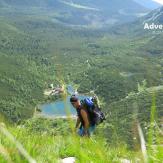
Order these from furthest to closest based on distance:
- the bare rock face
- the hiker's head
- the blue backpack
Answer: the blue backpack
the hiker's head
the bare rock face

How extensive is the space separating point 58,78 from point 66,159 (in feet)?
8.39

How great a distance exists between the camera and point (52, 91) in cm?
315

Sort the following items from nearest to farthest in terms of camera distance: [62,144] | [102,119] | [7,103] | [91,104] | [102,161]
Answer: [102,161] < [62,144] < [91,104] < [102,119] < [7,103]

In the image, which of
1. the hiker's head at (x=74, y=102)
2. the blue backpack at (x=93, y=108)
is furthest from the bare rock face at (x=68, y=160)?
the blue backpack at (x=93, y=108)

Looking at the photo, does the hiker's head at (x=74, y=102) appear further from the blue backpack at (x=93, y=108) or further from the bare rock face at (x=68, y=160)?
A: the bare rock face at (x=68, y=160)

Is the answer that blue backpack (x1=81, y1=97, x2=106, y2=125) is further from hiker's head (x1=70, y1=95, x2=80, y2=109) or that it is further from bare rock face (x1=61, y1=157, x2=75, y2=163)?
bare rock face (x1=61, y1=157, x2=75, y2=163)

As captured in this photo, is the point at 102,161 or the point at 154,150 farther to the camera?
the point at 102,161

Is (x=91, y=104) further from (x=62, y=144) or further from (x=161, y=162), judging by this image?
(x=161, y=162)

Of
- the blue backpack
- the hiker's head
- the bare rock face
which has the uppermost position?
the bare rock face

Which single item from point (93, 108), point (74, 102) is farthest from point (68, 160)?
point (93, 108)

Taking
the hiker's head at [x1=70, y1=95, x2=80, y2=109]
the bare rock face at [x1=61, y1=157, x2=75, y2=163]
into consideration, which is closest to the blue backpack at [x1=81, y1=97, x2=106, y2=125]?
the hiker's head at [x1=70, y1=95, x2=80, y2=109]

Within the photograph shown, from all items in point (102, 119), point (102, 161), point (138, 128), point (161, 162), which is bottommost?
point (102, 119)

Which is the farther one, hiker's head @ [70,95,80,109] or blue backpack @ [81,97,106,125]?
blue backpack @ [81,97,106,125]

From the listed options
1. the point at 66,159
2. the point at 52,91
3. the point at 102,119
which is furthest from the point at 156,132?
the point at 102,119
